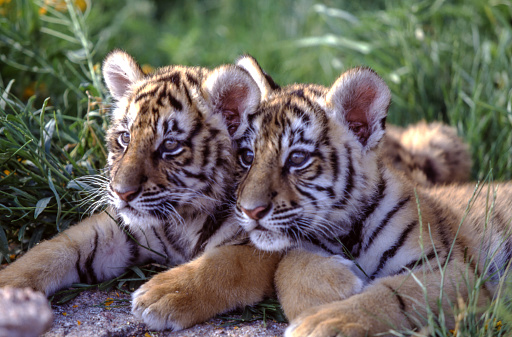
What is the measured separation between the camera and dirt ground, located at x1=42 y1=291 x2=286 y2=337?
7.18 ft

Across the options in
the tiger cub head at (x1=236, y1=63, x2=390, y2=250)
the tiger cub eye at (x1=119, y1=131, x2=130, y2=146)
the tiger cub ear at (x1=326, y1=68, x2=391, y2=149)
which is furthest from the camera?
the tiger cub eye at (x1=119, y1=131, x2=130, y2=146)

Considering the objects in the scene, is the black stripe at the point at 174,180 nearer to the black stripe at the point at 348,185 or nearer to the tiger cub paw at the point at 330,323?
the black stripe at the point at 348,185

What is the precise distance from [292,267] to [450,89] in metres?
2.54

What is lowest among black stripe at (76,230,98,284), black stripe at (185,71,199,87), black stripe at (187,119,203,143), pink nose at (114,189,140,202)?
black stripe at (76,230,98,284)

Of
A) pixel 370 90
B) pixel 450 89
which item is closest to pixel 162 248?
pixel 370 90

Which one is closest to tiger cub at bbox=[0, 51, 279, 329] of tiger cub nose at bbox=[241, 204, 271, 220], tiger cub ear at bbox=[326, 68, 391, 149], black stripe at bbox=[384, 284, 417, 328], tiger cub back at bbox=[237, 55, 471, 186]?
tiger cub nose at bbox=[241, 204, 271, 220]

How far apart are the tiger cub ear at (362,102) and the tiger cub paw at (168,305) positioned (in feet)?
3.26

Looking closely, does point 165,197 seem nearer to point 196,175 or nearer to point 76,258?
point 196,175

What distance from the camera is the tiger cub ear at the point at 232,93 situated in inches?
98.4

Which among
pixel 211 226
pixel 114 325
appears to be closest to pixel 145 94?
pixel 211 226

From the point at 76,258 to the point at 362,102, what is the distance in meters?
1.49

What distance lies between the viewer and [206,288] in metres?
2.32

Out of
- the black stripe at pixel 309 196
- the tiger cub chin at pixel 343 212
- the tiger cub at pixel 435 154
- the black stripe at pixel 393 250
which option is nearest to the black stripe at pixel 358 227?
the tiger cub chin at pixel 343 212

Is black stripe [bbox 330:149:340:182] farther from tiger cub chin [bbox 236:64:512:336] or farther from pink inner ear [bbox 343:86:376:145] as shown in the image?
pink inner ear [bbox 343:86:376:145]
